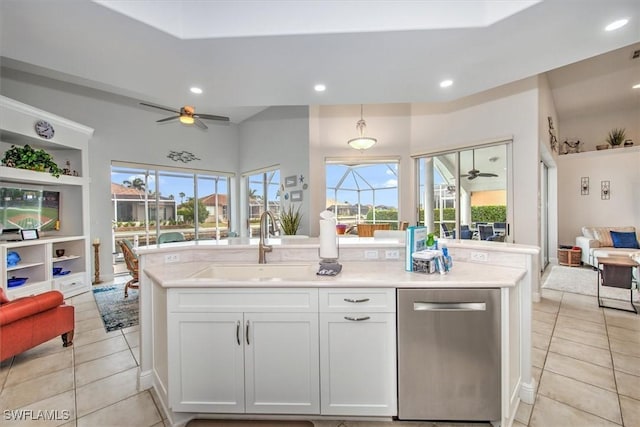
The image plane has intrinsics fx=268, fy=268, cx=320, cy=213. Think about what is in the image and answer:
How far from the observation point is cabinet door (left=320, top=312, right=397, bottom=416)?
1.61 metres

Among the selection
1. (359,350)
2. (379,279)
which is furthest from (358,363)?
(379,279)

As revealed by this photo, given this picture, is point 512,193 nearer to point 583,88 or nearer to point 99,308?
point 583,88

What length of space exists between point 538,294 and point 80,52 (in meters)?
5.97

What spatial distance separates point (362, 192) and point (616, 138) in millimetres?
6020

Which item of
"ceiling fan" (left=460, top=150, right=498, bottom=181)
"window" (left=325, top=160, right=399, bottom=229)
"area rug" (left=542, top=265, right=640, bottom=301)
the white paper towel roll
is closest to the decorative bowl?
the white paper towel roll

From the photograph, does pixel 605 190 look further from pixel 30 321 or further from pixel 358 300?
pixel 30 321

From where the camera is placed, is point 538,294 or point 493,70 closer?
point 493,70

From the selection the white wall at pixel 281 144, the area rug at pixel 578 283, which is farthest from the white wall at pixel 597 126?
the white wall at pixel 281 144

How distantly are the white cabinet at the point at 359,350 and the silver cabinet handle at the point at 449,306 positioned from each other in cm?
16

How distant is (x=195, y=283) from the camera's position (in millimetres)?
1619

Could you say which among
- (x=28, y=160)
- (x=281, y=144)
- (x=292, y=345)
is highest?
(x=281, y=144)

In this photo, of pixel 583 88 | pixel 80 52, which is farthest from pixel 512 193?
pixel 80 52

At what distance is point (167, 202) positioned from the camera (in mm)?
6465

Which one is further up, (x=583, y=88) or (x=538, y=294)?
(x=583, y=88)
